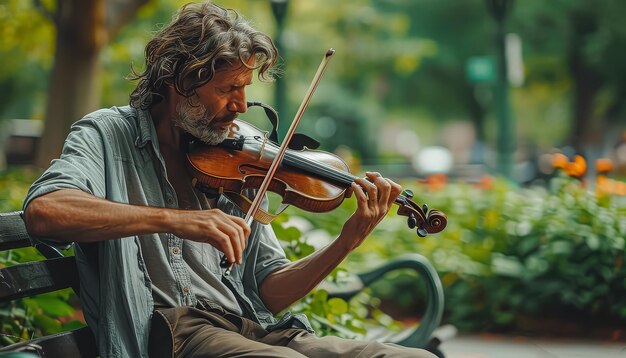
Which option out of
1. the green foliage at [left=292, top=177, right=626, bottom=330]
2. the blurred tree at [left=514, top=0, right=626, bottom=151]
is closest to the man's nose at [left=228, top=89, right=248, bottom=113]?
the green foliage at [left=292, top=177, right=626, bottom=330]

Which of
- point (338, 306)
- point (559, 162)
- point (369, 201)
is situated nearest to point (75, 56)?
point (559, 162)

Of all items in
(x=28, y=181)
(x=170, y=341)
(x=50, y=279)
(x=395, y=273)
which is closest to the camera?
(x=170, y=341)

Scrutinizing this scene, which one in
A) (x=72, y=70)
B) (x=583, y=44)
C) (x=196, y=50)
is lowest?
(x=72, y=70)

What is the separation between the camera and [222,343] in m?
2.42

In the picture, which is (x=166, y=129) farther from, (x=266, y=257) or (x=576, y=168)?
(x=576, y=168)

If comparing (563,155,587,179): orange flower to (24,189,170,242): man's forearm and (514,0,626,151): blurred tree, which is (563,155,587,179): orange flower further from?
(514,0,626,151): blurred tree

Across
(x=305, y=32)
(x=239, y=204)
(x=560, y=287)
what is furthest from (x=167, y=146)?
(x=305, y=32)

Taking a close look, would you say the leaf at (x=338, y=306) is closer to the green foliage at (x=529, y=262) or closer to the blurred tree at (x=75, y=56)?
the green foliage at (x=529, y=262)

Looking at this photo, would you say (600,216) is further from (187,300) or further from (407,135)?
(407,135)

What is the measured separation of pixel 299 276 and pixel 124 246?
595mm

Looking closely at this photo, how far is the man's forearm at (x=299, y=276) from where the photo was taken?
110 inches

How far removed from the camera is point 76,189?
225 centimetres

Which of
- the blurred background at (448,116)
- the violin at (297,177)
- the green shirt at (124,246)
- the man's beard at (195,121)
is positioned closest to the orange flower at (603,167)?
the blurred background at (448,116)

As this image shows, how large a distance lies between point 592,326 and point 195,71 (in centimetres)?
415
